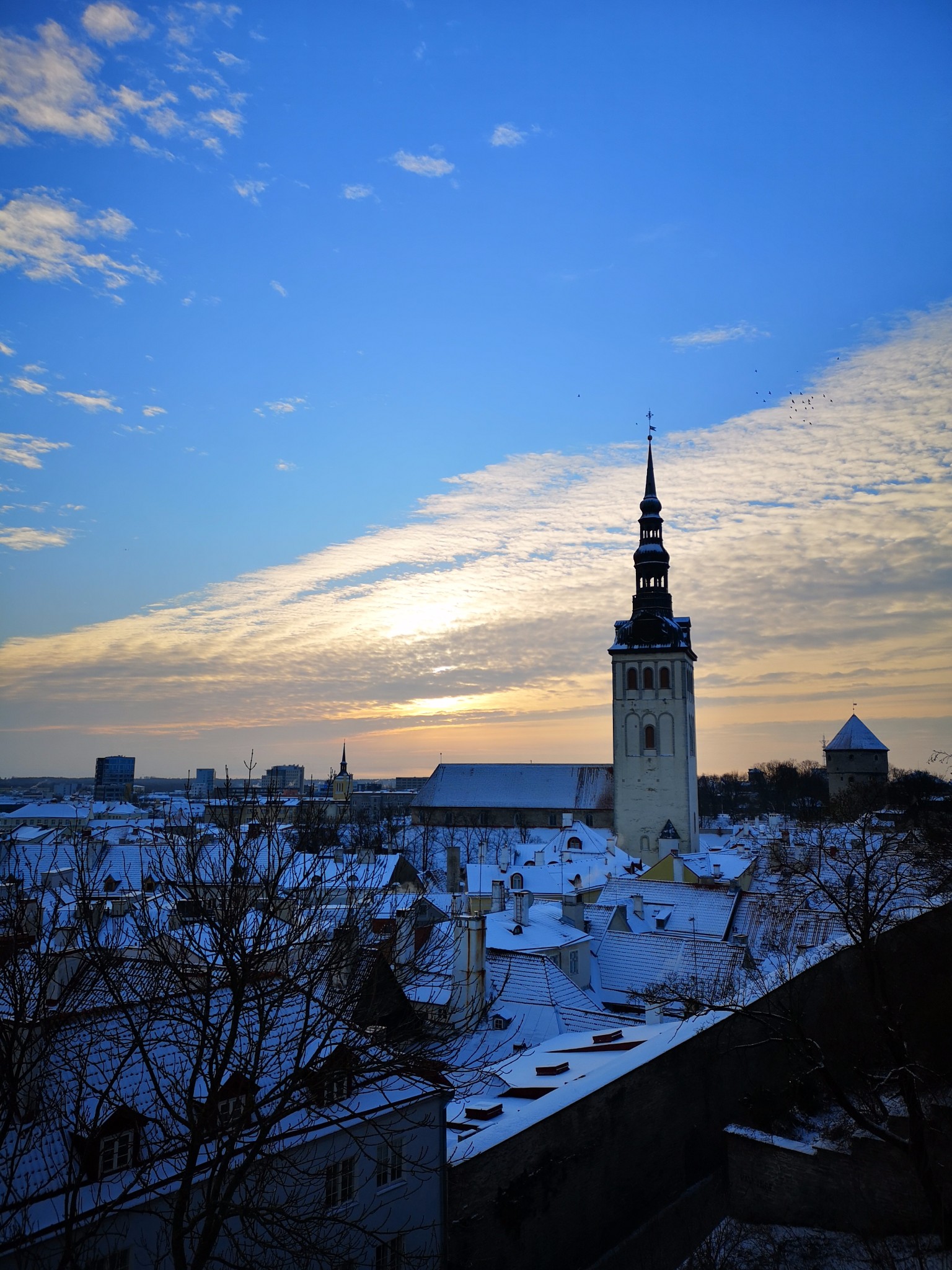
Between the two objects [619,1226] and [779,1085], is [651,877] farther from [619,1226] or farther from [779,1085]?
[619,1226]

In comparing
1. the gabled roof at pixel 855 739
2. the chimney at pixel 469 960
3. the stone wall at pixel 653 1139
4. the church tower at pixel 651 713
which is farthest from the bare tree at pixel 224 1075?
the gabled roof at pixel 855 739

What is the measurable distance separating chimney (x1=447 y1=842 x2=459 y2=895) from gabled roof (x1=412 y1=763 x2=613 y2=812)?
40.8 ft

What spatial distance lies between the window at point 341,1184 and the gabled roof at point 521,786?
68713 millimetres

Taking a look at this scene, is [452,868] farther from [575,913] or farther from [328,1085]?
[328,1085]

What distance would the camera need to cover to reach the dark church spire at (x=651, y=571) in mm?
68250

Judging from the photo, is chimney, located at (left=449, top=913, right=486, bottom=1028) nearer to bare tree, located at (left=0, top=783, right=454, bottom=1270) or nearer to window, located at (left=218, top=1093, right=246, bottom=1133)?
bare tree, located at (left=0, top=783, right=454, bottom=1270)

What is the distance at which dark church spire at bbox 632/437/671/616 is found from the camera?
68.2m

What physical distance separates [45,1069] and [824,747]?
105 meters

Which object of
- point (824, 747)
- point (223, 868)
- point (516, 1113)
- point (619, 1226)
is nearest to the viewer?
Result: point (223, 868)

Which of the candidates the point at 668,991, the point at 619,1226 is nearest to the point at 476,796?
the point at 668,991

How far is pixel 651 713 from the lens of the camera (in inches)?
2685

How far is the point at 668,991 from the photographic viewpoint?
23.4 metres

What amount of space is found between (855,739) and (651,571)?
46292 millimetres

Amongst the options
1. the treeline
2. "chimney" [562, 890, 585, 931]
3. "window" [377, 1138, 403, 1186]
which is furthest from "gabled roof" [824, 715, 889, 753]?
"window" [377, 1138, 403, 1186]
